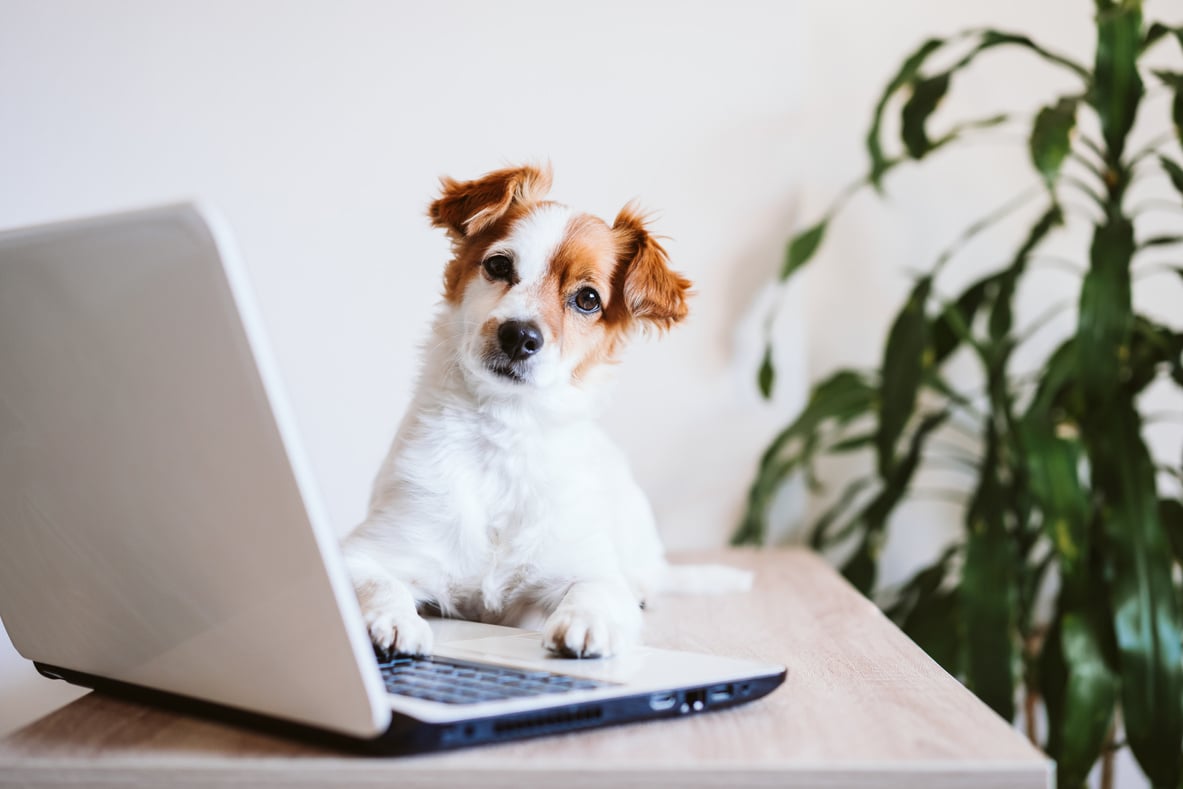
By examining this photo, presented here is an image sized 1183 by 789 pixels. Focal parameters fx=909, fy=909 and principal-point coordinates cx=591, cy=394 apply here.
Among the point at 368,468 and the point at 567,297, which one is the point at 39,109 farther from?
the point at 567,297

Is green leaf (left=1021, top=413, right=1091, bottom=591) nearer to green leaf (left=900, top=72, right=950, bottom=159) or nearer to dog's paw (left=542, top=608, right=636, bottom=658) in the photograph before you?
green leaf (left=900, top=72, right=950, bottom=159)

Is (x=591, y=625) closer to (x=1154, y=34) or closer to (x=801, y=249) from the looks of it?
(x=801, y=249)

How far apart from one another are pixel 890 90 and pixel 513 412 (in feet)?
3.09

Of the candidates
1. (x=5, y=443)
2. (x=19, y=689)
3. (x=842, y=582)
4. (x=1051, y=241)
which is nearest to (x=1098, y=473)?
(x=842, y=582)

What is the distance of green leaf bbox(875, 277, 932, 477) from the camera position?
150cm

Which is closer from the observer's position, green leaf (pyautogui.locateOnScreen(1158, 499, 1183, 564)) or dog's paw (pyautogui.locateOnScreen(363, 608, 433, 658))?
dog's paw (pyautogui.locateOnScreen(363, 608, 433, 658))

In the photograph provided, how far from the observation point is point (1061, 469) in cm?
133

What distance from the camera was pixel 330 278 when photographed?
63.2 inches

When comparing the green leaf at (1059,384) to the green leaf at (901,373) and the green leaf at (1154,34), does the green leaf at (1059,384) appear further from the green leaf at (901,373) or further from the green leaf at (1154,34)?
the green leaf at (1154,34)

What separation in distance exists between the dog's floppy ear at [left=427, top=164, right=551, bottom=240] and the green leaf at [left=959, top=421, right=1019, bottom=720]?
35.2 inches

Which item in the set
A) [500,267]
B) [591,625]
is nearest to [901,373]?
[500,267]

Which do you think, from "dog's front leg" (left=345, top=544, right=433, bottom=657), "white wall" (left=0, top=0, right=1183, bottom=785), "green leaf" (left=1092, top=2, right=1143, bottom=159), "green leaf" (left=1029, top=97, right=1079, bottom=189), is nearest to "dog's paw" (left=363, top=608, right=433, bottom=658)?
"dog's front leg" (left=345, top=544, right=433, bottom=657)

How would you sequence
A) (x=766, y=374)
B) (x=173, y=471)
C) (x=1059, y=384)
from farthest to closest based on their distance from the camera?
(x=766, y=374)
(x=1059, y=384)
(x=173, y=471)

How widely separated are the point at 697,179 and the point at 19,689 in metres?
1.47
